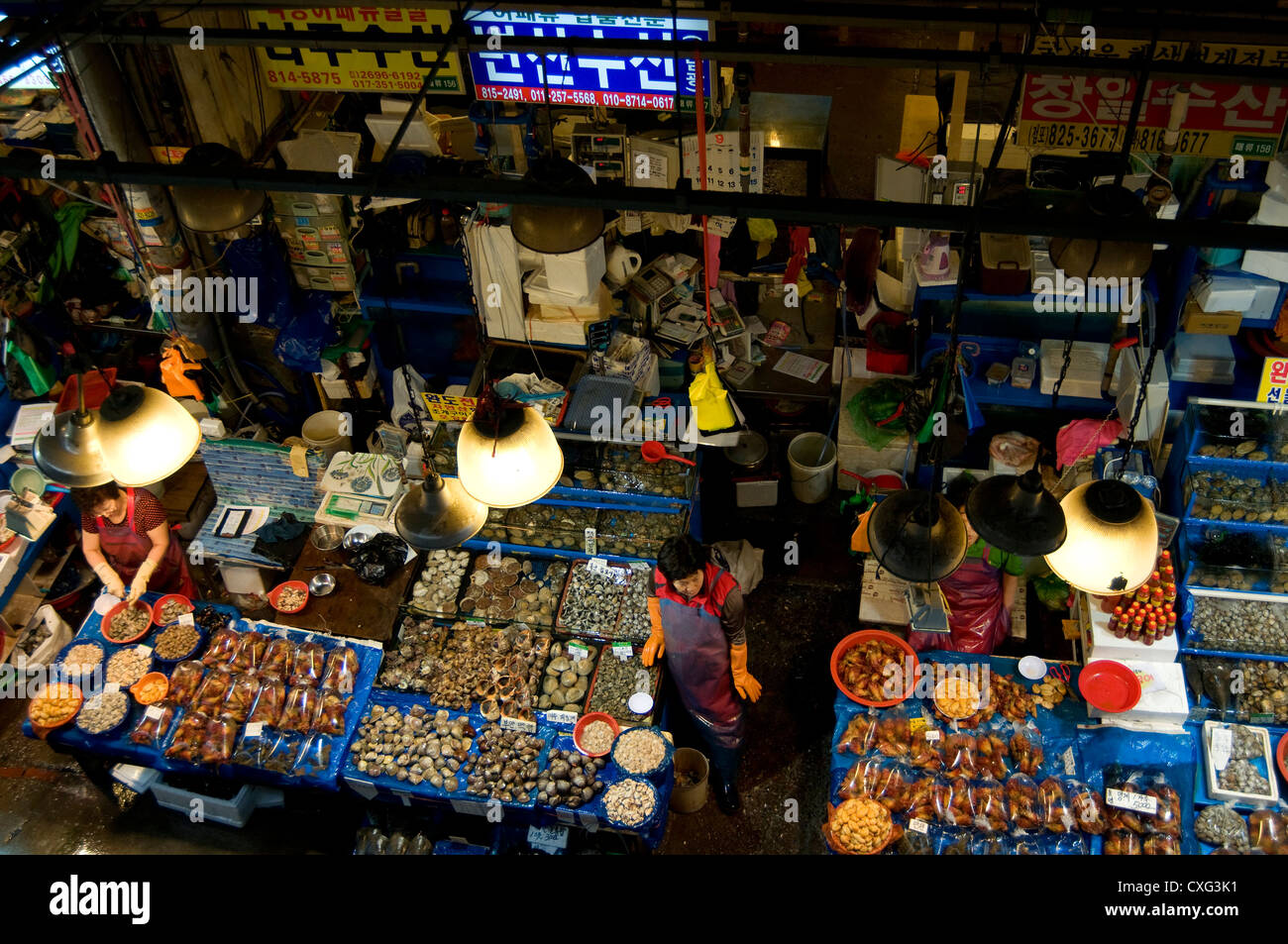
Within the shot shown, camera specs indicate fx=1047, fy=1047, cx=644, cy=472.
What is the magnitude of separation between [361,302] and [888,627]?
4603 millimetres

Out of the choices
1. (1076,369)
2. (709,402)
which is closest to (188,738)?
(709,402)

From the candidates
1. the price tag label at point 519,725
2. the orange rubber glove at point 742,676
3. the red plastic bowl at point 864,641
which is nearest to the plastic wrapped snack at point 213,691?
the price tag label at point 519,725

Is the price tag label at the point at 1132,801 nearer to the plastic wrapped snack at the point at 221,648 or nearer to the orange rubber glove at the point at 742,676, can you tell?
the orange rubber glove at the point at 742,676

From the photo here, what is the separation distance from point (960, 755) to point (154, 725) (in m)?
4.93

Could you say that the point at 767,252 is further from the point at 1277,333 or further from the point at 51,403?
the point at 51,403

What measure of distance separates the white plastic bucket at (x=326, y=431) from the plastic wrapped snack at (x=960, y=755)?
16.3 ft

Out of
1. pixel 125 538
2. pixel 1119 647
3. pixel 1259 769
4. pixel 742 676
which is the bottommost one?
pixel 1259 769

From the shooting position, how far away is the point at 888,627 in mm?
7055

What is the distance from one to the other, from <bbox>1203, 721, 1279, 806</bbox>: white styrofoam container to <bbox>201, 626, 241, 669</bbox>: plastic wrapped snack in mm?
5992

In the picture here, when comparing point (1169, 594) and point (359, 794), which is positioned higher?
point (1169, 594)

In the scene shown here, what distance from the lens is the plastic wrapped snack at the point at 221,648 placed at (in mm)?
6781

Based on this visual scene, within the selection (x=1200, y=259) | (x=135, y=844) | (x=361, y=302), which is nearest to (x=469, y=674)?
(x=135, y=844)

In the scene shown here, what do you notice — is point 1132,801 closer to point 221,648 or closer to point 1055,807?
point 1055,807

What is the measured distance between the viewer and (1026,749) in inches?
242
